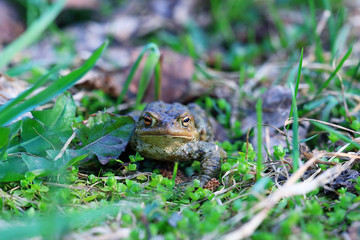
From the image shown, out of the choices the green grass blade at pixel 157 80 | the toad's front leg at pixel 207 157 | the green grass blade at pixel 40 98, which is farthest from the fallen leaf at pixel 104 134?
the green grass blade at pixel 157 80

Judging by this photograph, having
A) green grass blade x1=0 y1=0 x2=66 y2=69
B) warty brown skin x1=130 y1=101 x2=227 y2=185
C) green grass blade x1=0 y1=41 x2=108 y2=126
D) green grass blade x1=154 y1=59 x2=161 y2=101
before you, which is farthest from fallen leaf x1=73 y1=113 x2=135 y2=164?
green grass blade x1=154 y1=59 x2=161 y2=101

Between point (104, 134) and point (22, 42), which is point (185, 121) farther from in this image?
point (22, 42)

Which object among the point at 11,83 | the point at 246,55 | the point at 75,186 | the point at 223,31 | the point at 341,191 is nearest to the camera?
the point at 341,191

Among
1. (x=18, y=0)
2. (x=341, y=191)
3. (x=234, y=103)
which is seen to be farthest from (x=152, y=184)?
(x=18, y=0)

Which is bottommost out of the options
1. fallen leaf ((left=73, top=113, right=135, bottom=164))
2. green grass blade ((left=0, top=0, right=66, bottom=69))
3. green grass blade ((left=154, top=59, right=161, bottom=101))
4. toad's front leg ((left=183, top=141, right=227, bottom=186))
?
toad's front leg ((left=183, top=141, right=227, bottom=186))

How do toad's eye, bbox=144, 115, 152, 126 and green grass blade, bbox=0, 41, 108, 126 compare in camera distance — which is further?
toad's eye, bbox=144, 115, 152, 126

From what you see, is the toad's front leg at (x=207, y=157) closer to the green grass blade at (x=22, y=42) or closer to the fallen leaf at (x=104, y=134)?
the fallen leaf at (x=104, y=134)

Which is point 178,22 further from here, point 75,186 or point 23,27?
point 75,186

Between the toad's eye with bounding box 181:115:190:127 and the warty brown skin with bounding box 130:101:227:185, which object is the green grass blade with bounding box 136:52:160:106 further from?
the toad's eye with bounding box 181:115:190:127
